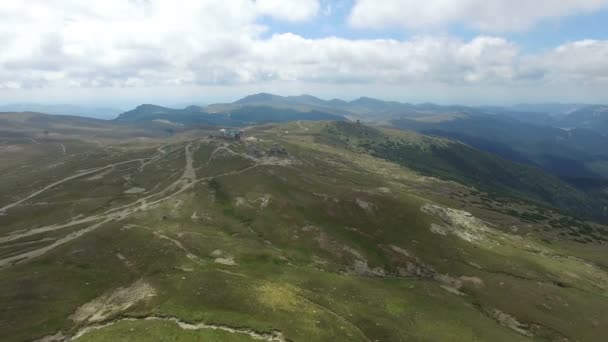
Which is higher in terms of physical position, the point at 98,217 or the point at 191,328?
the point at 191,328

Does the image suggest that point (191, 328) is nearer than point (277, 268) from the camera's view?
Yes

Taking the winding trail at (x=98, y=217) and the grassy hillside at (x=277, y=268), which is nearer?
the grassy hillside at (x=277, y=268)

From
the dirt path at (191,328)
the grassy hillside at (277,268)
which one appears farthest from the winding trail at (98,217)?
the dirt path at (191,328)

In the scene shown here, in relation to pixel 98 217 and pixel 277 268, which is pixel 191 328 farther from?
pixel 98 217

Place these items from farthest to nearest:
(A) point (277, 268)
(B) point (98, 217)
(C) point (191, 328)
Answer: (B) point (98, 217)
(A) point (277, 268)
(C) point (191, 328)

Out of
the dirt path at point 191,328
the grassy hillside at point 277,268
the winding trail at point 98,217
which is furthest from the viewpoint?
the winding trail at point 98,217

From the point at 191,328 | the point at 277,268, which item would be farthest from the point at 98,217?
the point at 191,328

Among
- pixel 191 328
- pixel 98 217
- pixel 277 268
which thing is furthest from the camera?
pixel 98 217

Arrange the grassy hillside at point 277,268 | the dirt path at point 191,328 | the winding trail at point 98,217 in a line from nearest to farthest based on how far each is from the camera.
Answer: the dirt path at point 191,328 → the grassy hillside at point 277,268 → the winding trail at point 98,217

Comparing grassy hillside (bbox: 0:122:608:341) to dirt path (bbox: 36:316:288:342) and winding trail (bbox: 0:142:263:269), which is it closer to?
dirt path (bbox: 36:316:288:342)

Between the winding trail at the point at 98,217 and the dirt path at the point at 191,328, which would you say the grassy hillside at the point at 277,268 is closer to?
the dirt path at the point at 191,328

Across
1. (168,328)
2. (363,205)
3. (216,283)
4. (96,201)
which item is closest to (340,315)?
(216,283)

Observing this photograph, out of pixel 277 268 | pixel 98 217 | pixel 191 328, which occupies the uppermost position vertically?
pixel 191 328
